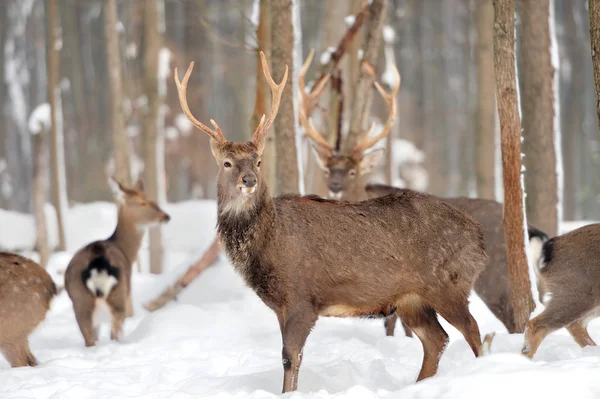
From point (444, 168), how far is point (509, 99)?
29.2 m

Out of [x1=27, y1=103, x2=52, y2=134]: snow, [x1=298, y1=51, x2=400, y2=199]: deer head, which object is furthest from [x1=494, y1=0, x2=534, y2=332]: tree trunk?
[x1=27, y1=103, x2=52, y2=134]: snow

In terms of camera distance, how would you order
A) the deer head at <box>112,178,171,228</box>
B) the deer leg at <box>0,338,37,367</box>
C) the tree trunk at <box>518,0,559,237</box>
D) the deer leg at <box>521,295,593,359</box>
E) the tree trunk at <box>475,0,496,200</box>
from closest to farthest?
1. the deer leg at <box>521,295,593,359</box>
2. the deer leg at <box>0,338,37,367</box>
3. the tree trunk at <box>518,0,559,237</box>
4. the deer head at <box>112,178,171,228</box>
5. the tree trunk at <box>475,0,496,200</box>

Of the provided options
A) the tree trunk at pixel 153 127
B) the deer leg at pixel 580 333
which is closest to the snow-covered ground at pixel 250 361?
the deer leg at pixel 580 333

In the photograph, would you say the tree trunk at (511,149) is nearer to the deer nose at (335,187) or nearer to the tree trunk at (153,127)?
the deer nose at (335,187)

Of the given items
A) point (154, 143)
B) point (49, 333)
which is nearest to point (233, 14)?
point (154, 143)

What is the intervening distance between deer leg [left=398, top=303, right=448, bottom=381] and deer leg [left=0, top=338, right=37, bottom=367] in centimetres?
330

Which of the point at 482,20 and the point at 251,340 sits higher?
the point at 482,20

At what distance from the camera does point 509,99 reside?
20.7ft

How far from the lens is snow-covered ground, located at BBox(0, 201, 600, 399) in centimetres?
411

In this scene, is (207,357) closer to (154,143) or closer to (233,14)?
(154,143)

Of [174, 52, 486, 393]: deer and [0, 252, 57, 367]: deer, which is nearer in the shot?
[174, 52, 486, 393]: deer

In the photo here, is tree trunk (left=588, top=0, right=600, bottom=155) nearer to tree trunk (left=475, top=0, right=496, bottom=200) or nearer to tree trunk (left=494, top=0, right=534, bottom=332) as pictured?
tree trunk (left=494, top=0, right=534, bottom=332)

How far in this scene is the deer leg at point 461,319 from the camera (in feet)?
18.1

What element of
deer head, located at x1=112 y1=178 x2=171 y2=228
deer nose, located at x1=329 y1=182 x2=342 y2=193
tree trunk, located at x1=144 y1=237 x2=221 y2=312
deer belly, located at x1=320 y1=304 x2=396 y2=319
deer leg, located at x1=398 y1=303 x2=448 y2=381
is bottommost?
Answer: tree trunk, located at x1=144 y1=237 x2=221 y2=312
